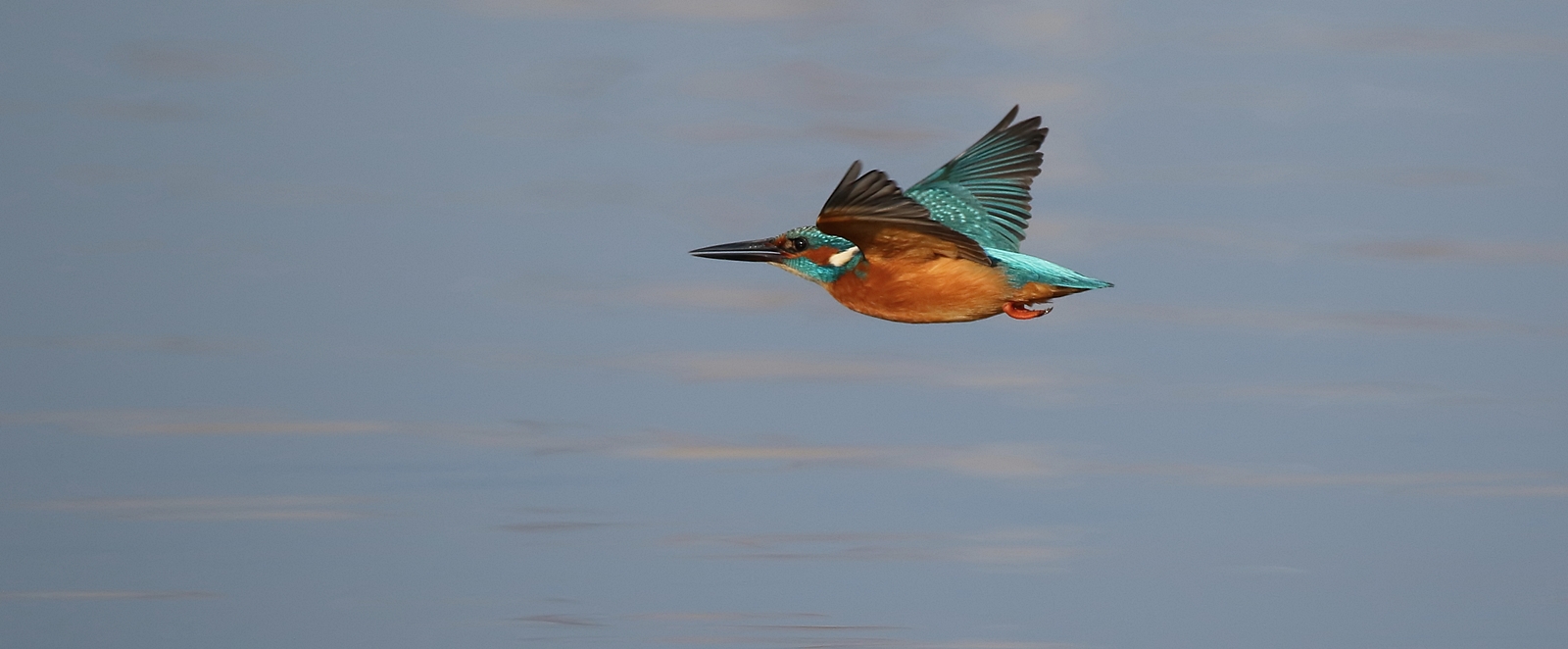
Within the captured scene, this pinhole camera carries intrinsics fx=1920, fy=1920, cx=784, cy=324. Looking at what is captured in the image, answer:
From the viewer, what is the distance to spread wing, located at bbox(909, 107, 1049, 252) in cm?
520

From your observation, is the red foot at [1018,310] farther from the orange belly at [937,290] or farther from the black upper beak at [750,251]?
the black upper beak at [750,251]

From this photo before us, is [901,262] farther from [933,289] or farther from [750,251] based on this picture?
[750,251]

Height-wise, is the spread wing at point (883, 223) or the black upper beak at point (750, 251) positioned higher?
the spread wing at point (883, 223)

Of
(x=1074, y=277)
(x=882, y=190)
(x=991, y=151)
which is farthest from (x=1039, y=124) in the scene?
(x=882, y=190)

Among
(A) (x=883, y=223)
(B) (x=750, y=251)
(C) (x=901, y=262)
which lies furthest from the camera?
(B) (x=750, y=251)

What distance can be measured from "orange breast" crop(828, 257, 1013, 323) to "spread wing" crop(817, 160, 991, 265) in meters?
0.03

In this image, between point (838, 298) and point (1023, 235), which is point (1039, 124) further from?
point (838, 298)

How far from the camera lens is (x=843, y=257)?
4.71 metres

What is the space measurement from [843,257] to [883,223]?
38cm

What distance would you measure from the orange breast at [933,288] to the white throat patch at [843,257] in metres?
0.06

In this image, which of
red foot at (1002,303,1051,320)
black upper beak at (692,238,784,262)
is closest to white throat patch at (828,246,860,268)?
black upper beak at (692,238,784,262)

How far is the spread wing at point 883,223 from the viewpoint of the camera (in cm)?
421

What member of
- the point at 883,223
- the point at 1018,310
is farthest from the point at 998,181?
the point at 883,223

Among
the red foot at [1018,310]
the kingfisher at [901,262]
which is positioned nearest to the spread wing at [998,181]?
the kingfisher at [901,262]
